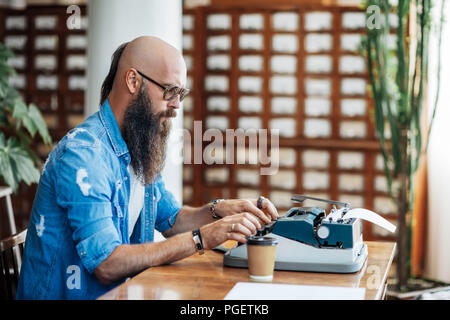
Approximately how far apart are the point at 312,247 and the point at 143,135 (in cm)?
61

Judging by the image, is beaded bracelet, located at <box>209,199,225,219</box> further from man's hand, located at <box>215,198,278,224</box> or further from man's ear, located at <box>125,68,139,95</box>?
man's ear, located at <box>125,68,139,95</box>

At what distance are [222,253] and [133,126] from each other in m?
0.45

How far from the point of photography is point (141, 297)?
1.23 meters

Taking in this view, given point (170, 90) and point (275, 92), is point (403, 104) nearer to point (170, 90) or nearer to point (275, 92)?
point (275, 92)

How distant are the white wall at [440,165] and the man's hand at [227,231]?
8.33 feet

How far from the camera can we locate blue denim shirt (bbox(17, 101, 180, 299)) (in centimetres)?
144

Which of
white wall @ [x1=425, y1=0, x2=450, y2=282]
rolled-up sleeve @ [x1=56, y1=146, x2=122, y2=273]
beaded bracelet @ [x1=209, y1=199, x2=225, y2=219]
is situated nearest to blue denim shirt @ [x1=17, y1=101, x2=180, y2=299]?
rolled-up sleeve @ [x1=56, y1=146, x2=122, y2=273]

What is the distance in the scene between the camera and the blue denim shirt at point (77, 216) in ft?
4.74

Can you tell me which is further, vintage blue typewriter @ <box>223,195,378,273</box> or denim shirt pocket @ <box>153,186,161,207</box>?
denim shirt pocket @ <box>153,186,161,207</box>

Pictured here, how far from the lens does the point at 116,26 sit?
273 centimetres

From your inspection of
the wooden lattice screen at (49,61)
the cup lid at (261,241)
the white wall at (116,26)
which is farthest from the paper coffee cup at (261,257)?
the wooden lattice screen at (49,61)

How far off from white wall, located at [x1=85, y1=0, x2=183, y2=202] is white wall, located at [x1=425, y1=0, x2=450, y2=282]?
1.78 m
